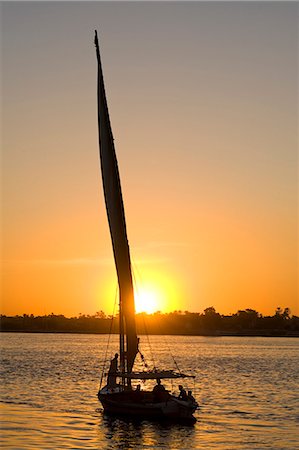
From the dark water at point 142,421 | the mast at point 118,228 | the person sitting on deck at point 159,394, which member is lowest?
the dark water at point 142,421

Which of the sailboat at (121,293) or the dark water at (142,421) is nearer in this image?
the dark water at (142,421)

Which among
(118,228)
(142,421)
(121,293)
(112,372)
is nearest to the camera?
(142,421)

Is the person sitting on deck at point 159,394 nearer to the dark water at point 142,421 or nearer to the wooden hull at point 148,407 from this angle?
the wooden hull at point 148,407

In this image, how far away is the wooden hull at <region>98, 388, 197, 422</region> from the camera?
41.2 m

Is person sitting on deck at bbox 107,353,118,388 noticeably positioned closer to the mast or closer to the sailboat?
the sailboat

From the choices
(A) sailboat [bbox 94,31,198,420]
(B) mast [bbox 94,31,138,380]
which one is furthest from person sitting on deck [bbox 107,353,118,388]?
(B) mast [bbox 94,31,138,380]

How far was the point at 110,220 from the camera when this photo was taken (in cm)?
4444

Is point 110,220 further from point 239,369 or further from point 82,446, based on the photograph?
point 239,369

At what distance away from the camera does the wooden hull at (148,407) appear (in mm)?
41219

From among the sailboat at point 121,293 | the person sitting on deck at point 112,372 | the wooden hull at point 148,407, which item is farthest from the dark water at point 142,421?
the person sitting on deck at point 112,372

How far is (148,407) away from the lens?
41375mm

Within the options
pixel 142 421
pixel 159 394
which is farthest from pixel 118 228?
pixel 142 421

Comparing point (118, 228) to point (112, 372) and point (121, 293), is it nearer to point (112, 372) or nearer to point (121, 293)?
point (121, 293)

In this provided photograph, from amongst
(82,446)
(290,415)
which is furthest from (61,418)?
(290,415)
